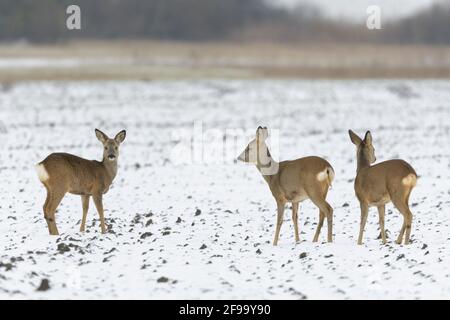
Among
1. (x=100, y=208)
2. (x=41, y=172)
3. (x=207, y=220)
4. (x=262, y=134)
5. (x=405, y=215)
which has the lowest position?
(x=207, y=220)

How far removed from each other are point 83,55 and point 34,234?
4022cm

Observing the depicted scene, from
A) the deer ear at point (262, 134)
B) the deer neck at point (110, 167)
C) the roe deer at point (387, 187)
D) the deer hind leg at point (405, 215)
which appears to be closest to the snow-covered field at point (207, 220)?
the deer hind leg at point (405, 215)

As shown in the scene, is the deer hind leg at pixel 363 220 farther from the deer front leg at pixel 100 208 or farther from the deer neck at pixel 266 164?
the deer front leg at pixel 100 208

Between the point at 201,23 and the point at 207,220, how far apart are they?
1138 inches

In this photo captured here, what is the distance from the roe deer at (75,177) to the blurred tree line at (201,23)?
1841 cm

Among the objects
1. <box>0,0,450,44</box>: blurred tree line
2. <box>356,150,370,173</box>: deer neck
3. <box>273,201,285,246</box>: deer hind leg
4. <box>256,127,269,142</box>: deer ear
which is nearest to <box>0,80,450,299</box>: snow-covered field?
<box>273,201,285,246</box>: deer hind leg

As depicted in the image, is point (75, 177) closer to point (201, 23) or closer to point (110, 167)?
point (110, 167)

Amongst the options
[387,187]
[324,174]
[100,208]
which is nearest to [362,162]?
[324,174]

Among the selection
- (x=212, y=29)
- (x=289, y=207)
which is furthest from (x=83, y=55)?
(x=289, y=207)

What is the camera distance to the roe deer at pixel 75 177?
1331 centimetres

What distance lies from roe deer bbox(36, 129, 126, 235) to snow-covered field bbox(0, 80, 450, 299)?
454 mm

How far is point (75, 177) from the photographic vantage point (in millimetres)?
13594

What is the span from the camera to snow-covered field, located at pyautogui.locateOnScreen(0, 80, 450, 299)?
10258mm

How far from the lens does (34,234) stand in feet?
44.0
